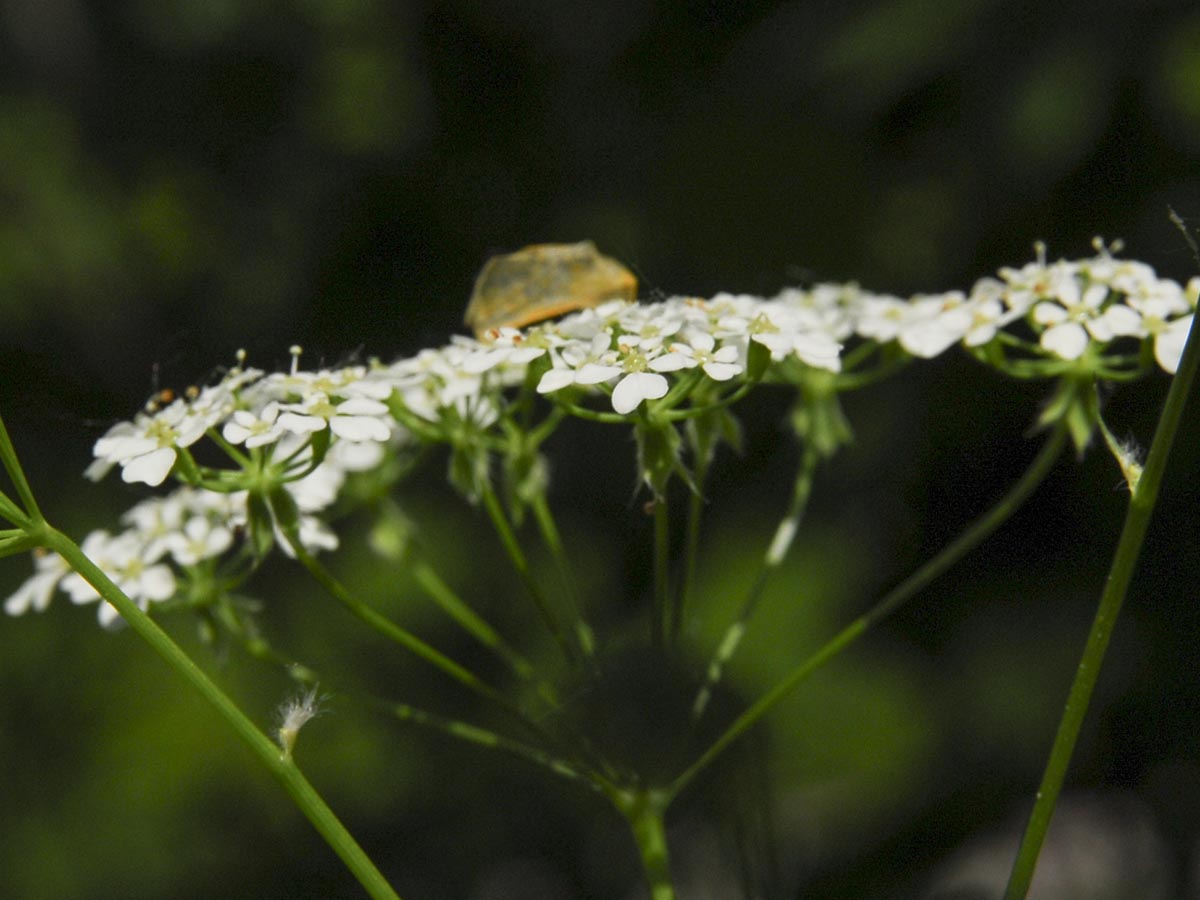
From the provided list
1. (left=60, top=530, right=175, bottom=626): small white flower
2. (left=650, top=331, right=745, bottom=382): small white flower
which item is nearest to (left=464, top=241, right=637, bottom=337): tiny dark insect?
(left=650, top=331, right=745, bottom=382): small white flower

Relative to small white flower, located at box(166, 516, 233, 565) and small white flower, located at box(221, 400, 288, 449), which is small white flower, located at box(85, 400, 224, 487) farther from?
small white flower, located at box(166, 516, 233, 565)

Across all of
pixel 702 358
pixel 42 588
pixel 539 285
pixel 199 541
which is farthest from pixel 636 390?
pixel 42 588

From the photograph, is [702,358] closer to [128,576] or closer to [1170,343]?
[1170,343]

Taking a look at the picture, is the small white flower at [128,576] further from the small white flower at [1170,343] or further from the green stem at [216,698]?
the small white flower at [1170,343]

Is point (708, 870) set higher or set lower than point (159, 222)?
lower

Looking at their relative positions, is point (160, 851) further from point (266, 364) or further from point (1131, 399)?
point (1131, 399)

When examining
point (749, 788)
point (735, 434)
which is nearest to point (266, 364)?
point (749, 788)
